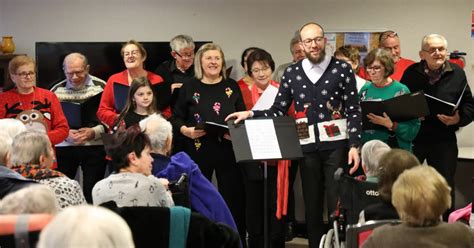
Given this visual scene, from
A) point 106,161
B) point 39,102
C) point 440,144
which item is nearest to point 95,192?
point 39,102

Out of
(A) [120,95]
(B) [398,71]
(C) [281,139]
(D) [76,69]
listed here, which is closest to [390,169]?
(C) [281,139]

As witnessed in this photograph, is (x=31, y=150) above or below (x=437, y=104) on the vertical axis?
below

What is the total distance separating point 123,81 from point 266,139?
165 centimetres

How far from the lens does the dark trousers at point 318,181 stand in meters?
4.58

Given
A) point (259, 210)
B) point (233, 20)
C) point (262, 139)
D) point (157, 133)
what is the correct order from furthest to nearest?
point (233, 20) → point (259, 210) → point (262, 139) → point (157, 133)

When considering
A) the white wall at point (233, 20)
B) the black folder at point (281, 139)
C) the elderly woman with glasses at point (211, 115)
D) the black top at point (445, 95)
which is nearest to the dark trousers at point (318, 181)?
the black folder at point (281, 139)

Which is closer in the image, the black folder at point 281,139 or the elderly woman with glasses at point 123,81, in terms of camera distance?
the black folder at point 281,139

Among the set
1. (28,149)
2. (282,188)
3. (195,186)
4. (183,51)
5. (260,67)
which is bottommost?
(282,188)

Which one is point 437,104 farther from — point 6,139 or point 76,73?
point 6,139

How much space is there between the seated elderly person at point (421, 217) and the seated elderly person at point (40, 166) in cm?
137

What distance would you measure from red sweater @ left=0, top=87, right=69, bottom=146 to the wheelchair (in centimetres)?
231

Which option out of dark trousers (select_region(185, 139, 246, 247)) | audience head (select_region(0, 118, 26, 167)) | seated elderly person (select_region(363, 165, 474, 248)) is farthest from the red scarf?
seated elderly person (select_region(363, 165, 474, 248))

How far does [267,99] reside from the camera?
5.15 meters

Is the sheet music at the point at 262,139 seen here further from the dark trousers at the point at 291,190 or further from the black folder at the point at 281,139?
the dark trousers at the point at 291,190
